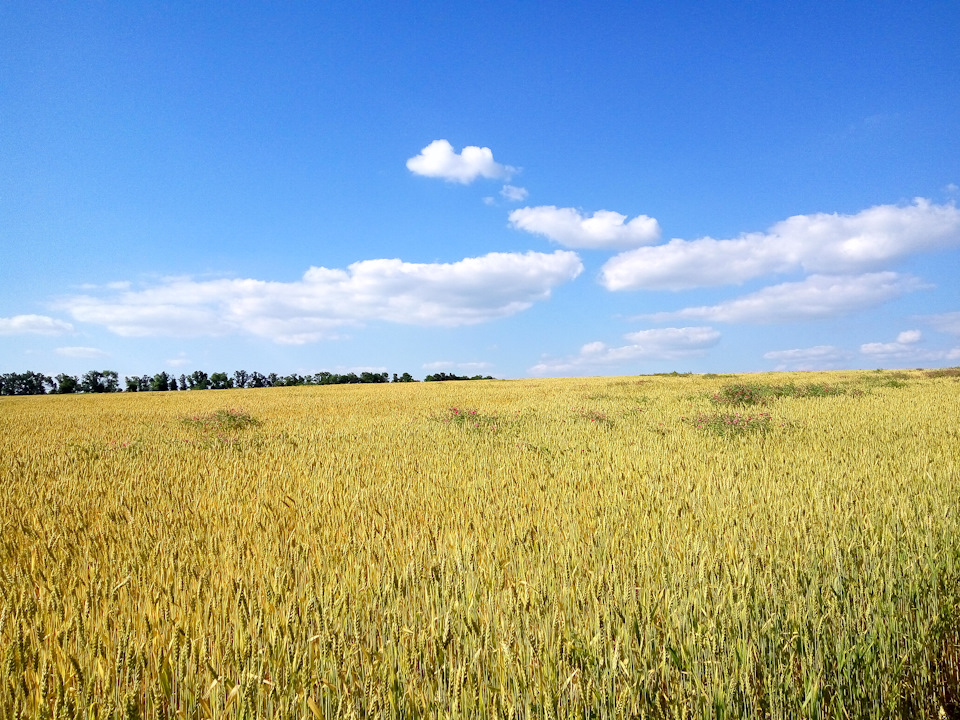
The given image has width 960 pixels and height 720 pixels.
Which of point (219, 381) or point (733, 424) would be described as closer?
point (733, 424)

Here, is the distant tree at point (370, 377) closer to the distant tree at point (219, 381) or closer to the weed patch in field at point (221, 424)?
the distant tree at point (219, 381)

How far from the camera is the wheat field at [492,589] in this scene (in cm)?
192

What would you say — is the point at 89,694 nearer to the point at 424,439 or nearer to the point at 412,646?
the point at 412,646

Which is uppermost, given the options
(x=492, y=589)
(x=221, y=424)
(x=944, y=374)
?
(x=944, y=374)

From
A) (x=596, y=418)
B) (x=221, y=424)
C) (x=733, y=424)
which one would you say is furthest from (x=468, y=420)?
(x=221, y=424)

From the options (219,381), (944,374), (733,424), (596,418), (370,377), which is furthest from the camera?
(219,381)

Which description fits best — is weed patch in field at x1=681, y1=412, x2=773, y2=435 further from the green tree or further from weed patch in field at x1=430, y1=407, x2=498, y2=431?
the green tree

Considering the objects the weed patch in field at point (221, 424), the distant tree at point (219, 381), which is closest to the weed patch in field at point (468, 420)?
the weed patch in field at point (221, 424)

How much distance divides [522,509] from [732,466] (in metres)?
3.13

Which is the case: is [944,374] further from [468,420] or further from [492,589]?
[492,589]

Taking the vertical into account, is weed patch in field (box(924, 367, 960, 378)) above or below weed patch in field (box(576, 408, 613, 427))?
above

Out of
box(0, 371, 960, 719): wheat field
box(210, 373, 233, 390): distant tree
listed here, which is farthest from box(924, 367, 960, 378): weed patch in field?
box(210, 373, 233, 390): distant tree

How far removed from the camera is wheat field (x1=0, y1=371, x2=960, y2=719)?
1.92m

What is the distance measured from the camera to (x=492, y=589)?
106 inches
